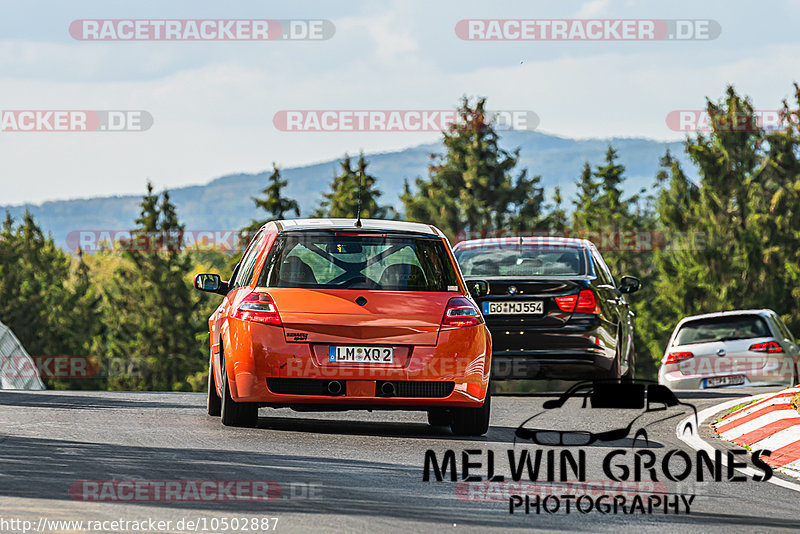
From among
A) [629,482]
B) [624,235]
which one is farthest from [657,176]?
[629,482]

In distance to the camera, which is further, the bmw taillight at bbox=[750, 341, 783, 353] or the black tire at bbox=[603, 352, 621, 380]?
the bmw taillight at bbox=[750, 341, 783, 353]

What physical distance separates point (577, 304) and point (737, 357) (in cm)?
553

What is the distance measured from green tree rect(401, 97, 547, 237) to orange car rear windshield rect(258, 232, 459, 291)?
58864 millimetres

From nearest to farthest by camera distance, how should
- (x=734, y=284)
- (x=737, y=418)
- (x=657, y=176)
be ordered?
(x=737, y=418)
(x=734, y=284)
(x=657, y=176)

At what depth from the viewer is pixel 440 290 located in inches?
418

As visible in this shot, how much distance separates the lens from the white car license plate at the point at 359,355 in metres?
10.0

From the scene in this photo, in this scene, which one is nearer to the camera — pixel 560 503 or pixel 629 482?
pixel 560 503

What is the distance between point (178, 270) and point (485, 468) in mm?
75160

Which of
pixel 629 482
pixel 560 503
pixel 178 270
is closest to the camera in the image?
pixel 560 503

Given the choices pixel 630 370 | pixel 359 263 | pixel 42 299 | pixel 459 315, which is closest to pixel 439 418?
pixel 459 315

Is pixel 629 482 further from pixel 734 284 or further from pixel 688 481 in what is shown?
pixel 734 284

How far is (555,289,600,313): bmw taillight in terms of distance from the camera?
14250 mm

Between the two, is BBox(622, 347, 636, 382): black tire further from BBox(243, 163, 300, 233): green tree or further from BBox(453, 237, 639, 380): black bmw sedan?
BBox(243, 163, 300, 233): green tree

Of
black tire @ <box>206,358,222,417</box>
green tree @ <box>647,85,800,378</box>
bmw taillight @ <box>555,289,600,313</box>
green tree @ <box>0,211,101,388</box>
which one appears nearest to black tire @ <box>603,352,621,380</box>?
bmw taillight @ <box>555,289,600,313</box>
